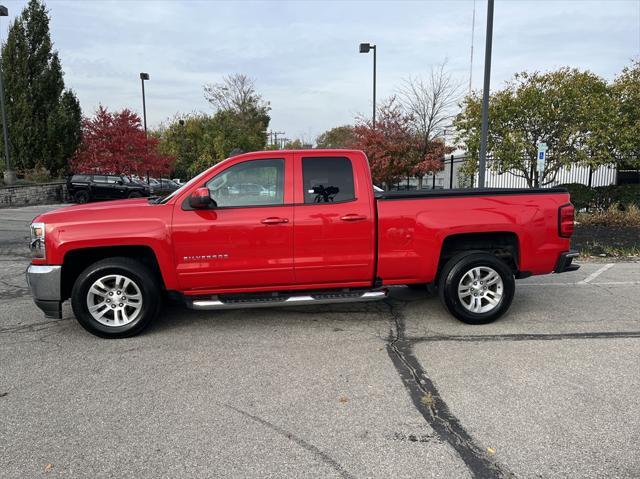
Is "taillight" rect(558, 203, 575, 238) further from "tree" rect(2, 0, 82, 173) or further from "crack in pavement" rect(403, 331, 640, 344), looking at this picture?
"tree" rect(2, 0, 82, 173)

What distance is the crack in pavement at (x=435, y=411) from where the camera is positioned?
2801 mm

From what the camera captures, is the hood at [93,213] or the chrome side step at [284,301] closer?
the hood at [93,213]

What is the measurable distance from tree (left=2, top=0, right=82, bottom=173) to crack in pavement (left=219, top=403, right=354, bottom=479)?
27.5 metres

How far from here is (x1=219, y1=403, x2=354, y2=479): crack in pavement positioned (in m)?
2.78

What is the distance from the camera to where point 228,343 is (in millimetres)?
4832

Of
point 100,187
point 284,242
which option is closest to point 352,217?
point 284,242

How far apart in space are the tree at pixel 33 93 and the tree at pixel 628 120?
26130 mm

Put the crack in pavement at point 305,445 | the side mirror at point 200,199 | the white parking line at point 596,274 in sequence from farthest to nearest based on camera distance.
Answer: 1. the white parking line at point 596,274
2. the side mirror at point 200,199
3. the crack in pavement at point 305,445

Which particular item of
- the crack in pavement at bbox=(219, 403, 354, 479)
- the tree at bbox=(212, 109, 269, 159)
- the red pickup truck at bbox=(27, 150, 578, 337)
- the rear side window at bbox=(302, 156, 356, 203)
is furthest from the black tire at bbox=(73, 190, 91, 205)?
the crack in pavement at bbox=(219, 403, 354, 479)

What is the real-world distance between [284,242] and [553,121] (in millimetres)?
13146

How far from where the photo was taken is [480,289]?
5375mm

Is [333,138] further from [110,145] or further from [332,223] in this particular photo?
[332,223]

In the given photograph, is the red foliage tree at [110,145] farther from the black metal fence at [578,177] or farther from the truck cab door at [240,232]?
the truck cab door at [240,232]

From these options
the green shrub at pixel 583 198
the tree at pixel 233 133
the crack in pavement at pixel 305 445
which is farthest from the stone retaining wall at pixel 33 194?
the crack in pavement at pixel 305 445
